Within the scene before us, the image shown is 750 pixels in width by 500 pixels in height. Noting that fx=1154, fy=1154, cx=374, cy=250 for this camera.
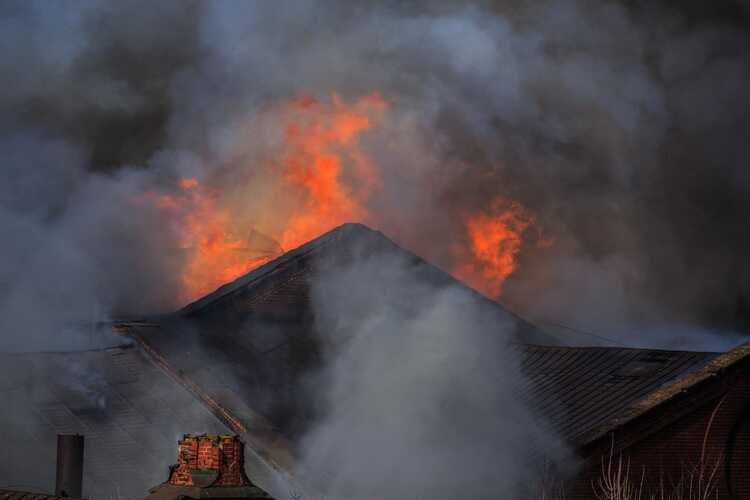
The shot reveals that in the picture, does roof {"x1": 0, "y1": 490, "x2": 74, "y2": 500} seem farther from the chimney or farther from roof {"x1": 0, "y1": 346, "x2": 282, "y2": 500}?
roof {"x1": 0, "y1": 346, "x2": 282, "y2": 500}

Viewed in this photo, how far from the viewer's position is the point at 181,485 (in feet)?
41.2

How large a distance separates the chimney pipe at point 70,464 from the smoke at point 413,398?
3.82 m

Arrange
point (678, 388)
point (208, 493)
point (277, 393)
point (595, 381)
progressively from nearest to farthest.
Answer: point (208, 493), point (678, 388), point (277, 393), point (595, 381)

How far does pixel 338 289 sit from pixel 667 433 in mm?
7321

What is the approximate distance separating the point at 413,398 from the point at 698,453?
4.97 metres

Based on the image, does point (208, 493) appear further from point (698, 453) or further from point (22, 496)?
point (698, 453)

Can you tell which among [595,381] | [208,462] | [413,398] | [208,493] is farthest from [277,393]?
[208,493]

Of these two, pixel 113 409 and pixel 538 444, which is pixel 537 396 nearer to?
pixel 538 444

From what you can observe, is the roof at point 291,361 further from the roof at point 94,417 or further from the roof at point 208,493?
the roof at point 208,493

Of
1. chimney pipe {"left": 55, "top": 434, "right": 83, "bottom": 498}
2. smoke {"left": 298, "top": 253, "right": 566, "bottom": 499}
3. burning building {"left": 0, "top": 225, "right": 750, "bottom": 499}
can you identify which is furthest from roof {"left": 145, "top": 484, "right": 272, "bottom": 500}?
chimney pipe {"left": 55, "top": 434, "right": 83, "bottom": 498}

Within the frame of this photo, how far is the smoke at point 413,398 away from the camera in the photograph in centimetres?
1922

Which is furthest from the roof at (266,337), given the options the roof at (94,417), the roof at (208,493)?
the roof at (208,493)

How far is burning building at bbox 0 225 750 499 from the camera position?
1955 cm

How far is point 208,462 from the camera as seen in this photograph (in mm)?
12883
